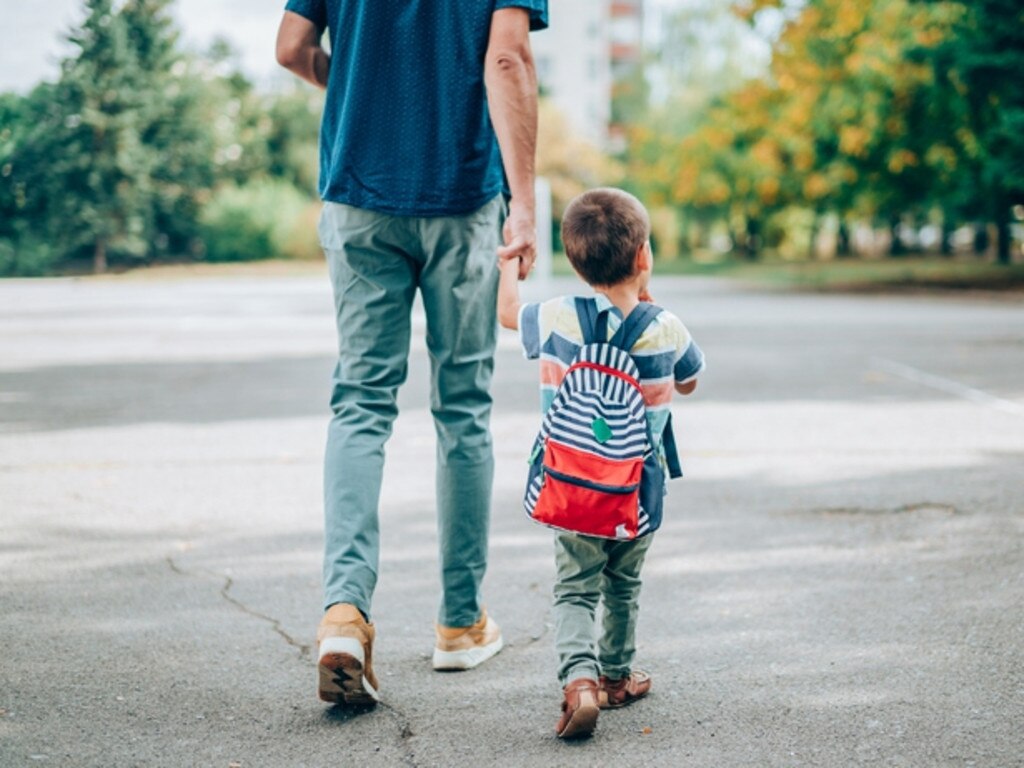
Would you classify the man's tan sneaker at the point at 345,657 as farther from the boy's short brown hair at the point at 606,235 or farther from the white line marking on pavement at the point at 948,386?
the white line marking on pavement at the point at 948,386

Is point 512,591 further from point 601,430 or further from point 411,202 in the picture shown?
point 411,202

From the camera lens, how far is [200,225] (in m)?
11.6

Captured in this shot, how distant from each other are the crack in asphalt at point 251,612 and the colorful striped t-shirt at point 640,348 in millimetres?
1049

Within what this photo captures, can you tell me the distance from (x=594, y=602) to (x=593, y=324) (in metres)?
0.65

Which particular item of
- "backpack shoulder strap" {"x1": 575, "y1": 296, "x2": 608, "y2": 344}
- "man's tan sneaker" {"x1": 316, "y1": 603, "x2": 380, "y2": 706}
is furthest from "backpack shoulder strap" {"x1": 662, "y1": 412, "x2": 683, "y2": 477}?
"man's tan sneaker" {"x1": 316, "y1": 603, "x2": 380, "y2": 706}

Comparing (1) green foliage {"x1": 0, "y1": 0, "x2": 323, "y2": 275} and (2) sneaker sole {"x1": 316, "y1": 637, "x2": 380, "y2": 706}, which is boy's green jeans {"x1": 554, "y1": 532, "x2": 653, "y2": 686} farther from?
(1) green foliage {"x1": 0, "y1": 0, "x2": 323, "y2": 275}

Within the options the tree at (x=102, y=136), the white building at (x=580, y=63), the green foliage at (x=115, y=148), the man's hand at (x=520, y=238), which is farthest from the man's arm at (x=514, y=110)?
the white building at (x=580, y=63)

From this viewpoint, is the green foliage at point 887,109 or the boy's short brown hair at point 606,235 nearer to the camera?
the boy's short brown hair at point 606,235

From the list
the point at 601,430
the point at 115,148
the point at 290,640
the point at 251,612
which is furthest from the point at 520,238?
the point at 115,148

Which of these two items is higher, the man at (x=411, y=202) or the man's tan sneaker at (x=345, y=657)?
the man at (x=411, y=202)

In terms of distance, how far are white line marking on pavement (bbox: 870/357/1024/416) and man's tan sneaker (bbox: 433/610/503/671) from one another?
5860 millimetres

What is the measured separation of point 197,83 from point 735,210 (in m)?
42.0

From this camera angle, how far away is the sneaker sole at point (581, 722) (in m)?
2.80

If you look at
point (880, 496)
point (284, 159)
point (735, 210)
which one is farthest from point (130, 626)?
point (735, 210)
